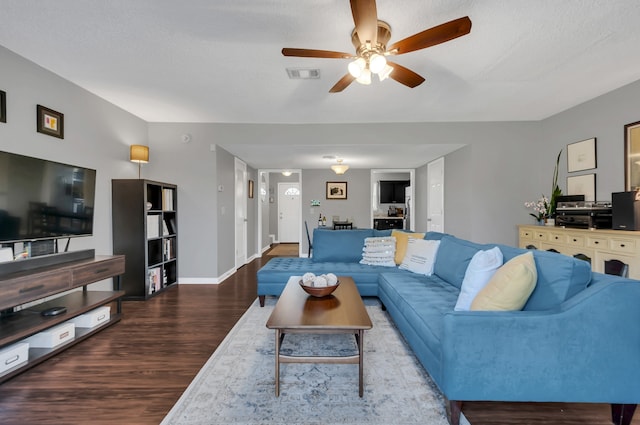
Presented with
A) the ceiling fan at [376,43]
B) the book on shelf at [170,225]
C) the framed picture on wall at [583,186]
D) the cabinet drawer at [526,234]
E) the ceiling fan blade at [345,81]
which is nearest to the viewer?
the ceiling fan at [376,43]

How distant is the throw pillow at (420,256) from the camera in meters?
3.12

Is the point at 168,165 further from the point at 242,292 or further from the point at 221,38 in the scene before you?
the point at 221,38

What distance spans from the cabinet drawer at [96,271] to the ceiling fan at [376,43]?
2.52 meters

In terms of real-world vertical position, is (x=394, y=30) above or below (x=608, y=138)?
above

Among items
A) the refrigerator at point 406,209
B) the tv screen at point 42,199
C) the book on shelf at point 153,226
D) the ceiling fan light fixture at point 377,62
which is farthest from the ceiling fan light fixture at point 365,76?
the refrigerator at point 406,209

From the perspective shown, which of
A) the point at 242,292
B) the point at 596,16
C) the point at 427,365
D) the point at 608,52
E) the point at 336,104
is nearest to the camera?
the point at 427,365

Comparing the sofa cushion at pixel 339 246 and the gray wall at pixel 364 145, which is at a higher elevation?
the gray wall at pixel 364 145

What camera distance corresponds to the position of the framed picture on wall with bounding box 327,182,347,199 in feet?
24.7

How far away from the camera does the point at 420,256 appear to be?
10.6ft

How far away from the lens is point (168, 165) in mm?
4500

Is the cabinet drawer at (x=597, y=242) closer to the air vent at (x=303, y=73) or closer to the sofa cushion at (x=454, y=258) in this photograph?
the sofa cushion at (x=454, y=258)

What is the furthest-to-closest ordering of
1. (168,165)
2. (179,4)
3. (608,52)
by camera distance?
(168,165) → (608,52) → (179,4)

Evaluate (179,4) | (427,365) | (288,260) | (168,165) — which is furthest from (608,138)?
(168,165)

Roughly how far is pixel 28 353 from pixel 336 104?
149 inches
